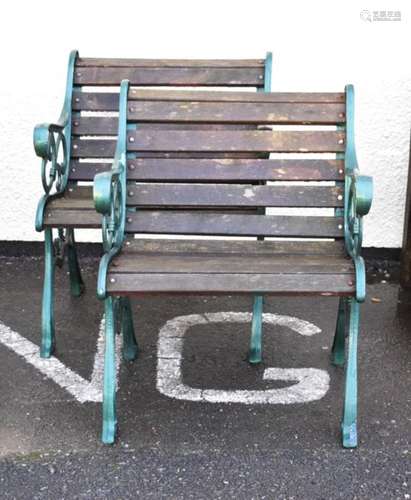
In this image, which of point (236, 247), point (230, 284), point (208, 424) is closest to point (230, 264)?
point (230, 284)

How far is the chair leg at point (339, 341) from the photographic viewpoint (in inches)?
136

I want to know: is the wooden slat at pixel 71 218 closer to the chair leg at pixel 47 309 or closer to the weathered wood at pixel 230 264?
the chair leg at pixel 47 309

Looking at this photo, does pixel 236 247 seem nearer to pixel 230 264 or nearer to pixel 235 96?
pixel 230 264

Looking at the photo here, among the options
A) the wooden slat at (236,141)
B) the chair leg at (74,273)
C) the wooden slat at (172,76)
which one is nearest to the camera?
the wooden slat at (236,141)

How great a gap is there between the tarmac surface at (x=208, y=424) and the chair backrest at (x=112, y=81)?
0.81m

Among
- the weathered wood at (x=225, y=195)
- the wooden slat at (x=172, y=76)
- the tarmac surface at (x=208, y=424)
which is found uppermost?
the wooden slat at (x=172, y=76)

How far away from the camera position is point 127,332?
353 cm

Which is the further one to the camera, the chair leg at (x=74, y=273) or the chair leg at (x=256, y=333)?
the chair leg at (x=74, y=273)

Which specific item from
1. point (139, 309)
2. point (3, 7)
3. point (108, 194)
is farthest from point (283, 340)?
point (3, 7)

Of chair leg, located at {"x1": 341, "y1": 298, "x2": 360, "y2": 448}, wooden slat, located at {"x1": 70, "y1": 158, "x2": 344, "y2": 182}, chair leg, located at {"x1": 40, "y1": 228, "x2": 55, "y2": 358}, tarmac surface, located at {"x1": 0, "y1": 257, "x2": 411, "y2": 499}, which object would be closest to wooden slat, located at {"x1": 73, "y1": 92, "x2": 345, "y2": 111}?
wooden slat, located at {"x1": 70, "y1": 158, "x2": 344, "y2": 182}

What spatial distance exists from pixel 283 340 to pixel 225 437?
0.95 metres

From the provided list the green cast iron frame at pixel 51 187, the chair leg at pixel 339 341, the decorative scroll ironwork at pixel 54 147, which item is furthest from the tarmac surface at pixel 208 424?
the decorative scroll ironwork at pixel 54 147

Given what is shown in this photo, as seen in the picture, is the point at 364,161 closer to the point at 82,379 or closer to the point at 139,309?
the point at 139,309

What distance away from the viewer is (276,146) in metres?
3.26
